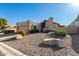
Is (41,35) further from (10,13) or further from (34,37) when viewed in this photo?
(10,13)

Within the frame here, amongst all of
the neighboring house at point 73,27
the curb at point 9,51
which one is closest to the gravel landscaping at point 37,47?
the curb at point 9,51

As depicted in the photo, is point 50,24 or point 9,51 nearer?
point 9,51

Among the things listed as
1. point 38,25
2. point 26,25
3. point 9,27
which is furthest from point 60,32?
point 9,27

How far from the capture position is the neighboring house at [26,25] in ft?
12.8

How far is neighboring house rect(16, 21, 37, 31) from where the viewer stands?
390 cm

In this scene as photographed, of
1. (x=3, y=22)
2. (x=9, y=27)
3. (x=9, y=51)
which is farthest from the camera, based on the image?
(x=9, y=27)

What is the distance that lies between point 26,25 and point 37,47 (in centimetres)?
51

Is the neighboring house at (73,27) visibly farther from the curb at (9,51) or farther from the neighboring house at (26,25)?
the curb at (9,51)

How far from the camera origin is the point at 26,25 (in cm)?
394

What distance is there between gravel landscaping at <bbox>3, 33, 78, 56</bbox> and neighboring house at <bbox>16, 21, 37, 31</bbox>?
160mm

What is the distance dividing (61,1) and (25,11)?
759mm

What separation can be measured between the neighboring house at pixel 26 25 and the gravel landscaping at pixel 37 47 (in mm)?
160

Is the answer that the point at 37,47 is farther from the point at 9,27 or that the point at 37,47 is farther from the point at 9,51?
the point at 9,27

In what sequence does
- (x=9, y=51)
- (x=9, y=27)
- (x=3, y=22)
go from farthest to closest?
(x=9, y=27), (x=3, y=22), (x=9, y=51)
